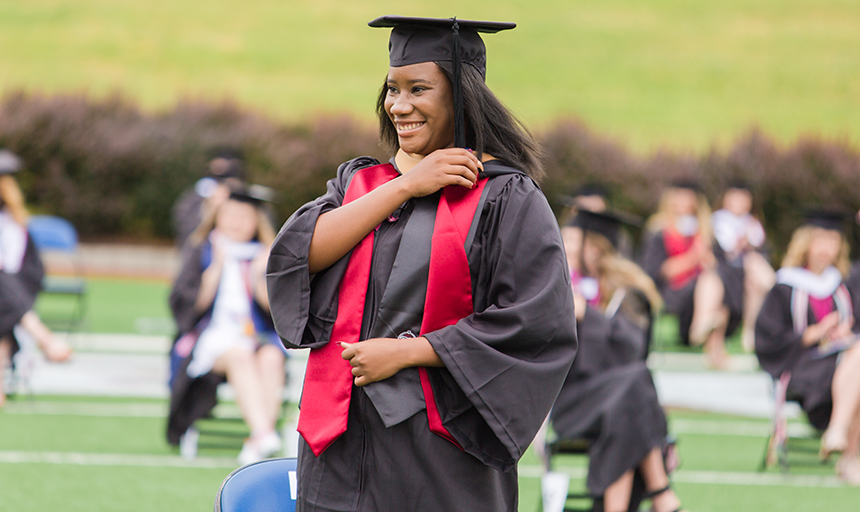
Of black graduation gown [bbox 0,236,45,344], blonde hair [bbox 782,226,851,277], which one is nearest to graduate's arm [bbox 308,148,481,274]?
blonde hair [bbox 782,226,851,277]

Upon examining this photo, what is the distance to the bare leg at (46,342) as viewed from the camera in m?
6.62

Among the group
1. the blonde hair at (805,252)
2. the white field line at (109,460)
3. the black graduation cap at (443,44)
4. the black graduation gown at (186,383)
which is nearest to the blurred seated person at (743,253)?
the blonde hair at (805,252)

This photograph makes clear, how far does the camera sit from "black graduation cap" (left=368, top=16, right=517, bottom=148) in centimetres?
216

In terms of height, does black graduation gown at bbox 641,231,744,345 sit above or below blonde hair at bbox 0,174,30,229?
below

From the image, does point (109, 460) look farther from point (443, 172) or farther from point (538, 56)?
point (538, 56)

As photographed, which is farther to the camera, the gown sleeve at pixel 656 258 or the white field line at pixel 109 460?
the gown sleeve at pixel 656 258

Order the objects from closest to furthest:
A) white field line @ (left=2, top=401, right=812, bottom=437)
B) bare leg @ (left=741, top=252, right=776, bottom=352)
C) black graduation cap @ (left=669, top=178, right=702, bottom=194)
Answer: white field line @ (left=2, top=401, right=812, bottom=437) < black graduation cap @ (left=669, top=178, right=702, bottom=194) < bare leg @ (left=741, top=252, right=776, bottom=352)

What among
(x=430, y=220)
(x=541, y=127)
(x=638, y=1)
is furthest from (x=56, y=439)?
(x=638, y=1)

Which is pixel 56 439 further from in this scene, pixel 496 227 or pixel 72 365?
pixel 496 227

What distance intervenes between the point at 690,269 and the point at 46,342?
7.74 meters

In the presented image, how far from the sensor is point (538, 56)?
3203 centimetres

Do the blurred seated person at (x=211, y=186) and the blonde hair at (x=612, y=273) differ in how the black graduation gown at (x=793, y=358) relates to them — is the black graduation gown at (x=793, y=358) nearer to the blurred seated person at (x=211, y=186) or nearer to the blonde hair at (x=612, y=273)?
the blonde hair at (x=612, y=273)

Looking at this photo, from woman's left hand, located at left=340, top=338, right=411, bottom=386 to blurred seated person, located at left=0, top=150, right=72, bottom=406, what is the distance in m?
5.53

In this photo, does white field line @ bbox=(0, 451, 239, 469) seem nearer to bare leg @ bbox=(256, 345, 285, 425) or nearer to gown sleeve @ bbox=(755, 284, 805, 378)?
bare leg @ bbox=(256, 345, 285, 425)
